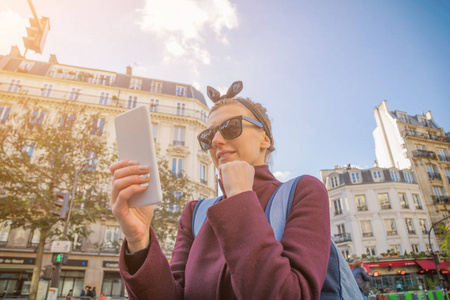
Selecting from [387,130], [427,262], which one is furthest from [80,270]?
[387,130]

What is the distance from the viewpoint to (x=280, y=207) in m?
1.29

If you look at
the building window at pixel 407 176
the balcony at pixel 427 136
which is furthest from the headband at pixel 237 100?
the balcony at pixel 427 136

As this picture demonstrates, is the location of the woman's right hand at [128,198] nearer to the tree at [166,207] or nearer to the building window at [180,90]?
the tree at [166,207]

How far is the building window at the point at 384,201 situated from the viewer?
3312 cm

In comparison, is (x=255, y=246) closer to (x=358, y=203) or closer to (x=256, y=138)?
(x=256, y=138)

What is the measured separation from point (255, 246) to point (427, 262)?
36952mm

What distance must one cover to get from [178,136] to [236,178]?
28.0 m

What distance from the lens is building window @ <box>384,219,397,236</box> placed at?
31516 mm

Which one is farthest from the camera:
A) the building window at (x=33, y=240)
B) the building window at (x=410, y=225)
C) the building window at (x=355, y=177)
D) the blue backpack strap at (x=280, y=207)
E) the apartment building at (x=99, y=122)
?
the building window at (x=355, y=177)

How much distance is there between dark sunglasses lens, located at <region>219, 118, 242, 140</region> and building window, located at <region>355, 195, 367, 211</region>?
36.4 m

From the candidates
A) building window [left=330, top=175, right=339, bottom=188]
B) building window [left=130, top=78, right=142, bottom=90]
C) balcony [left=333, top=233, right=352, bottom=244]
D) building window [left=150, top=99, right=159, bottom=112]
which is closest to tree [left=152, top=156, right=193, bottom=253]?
building window [left=150, top=99, right=159, bottom=112]

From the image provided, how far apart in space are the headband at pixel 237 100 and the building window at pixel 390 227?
36633mm

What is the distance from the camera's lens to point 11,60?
30.8 m

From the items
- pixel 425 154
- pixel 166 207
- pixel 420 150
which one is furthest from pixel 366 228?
pixel 166 207
